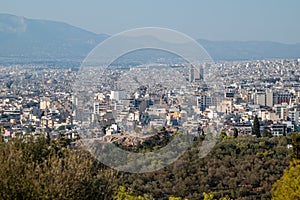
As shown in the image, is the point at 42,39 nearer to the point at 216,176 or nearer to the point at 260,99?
the point at 260,99

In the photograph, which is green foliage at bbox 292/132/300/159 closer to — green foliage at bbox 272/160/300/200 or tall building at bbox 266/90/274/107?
green foliage at bbox 272/160/300/200

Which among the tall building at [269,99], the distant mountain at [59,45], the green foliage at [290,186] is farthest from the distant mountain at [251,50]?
the green foliage at [290,186]

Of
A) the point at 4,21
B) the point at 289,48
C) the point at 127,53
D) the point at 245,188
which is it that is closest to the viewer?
the point at 127,53

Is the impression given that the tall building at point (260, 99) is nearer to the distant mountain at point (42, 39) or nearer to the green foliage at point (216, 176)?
the distant mountain at point (42, 39)

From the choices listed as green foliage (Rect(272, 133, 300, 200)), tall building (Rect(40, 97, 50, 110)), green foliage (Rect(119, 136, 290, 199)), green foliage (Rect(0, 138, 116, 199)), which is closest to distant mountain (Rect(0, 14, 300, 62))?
tall building (Rect(40, 97, 50, 110))

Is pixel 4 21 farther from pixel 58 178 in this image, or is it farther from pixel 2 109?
pixel 58 178

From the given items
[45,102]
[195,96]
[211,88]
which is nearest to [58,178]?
[195,96]

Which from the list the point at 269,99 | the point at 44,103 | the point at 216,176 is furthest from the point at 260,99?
the point at 216,176
